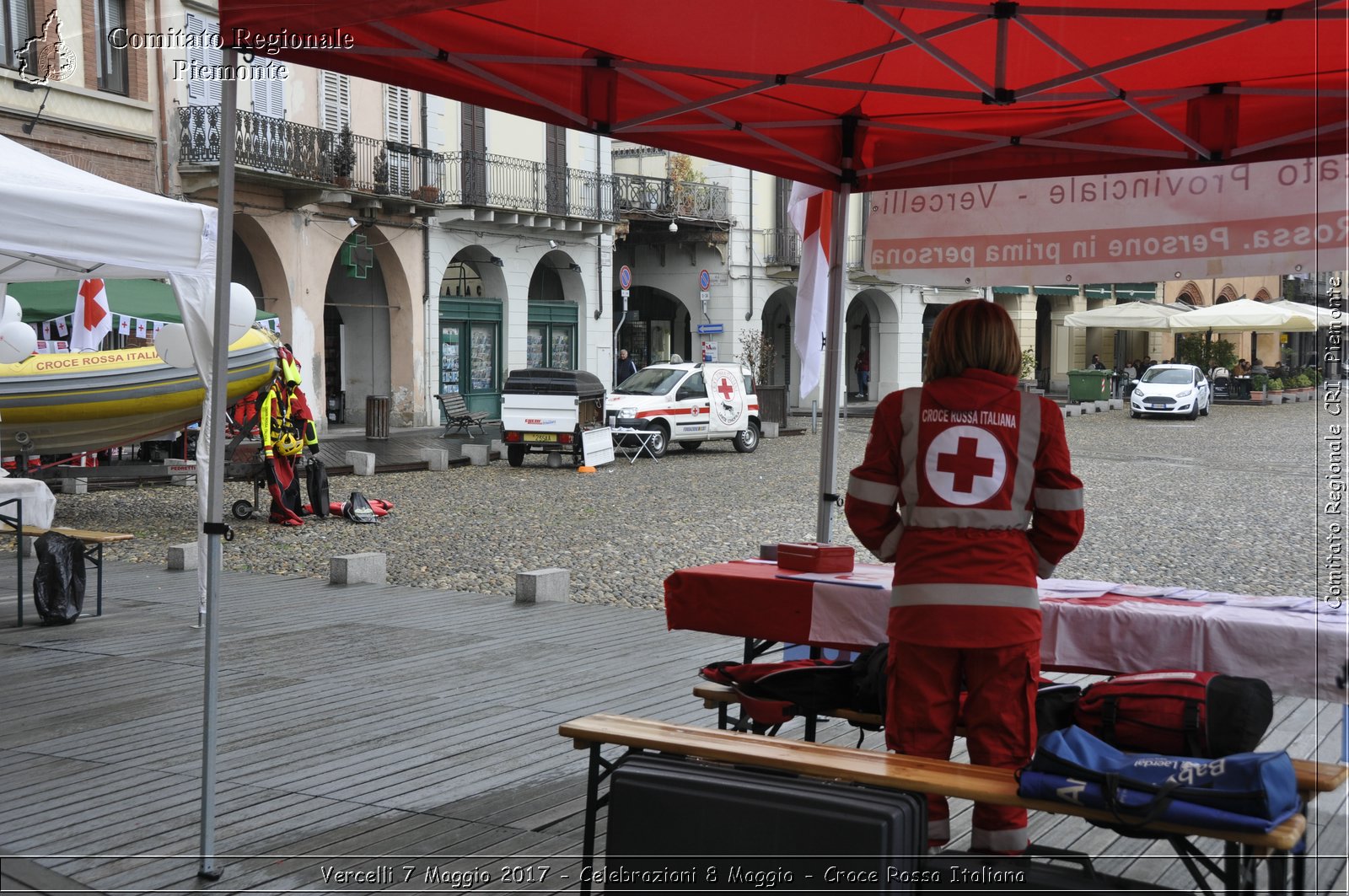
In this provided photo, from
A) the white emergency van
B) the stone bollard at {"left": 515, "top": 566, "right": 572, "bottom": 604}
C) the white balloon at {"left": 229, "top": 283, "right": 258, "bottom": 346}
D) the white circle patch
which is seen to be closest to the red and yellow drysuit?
the white circle patch

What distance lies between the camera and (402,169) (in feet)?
98.4

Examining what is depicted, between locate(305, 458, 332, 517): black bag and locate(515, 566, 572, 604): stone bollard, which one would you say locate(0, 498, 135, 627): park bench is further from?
locate(305, 458, 332, 517): black bag

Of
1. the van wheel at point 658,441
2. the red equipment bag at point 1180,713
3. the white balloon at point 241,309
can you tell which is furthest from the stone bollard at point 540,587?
the van wheel at point 658,441

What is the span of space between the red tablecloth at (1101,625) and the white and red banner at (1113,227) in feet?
5.32

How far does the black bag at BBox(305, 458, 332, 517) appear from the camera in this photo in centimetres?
1539

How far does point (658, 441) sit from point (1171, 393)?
19.1 meters

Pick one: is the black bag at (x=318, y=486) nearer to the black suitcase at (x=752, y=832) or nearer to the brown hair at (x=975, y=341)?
the brown hair at (x=975, y=341)

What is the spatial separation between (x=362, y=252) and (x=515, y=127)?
6.01 metres

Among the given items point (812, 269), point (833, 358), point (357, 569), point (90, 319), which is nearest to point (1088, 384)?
point (90, 319)

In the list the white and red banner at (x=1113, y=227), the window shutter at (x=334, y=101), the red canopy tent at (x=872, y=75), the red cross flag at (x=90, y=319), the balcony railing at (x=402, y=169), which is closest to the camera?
the red canopy tent at (x=872, y=75)

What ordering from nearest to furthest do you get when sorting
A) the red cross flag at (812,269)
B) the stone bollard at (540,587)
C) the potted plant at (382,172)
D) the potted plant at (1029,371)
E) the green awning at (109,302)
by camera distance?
the red cross flag at (812,269) → the stone bollard at (540,587) → the green awning at (109,302) → the potted plant at (382,172) → the potted plant at (1029,371)

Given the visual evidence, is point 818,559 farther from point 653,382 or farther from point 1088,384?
point 1088,384

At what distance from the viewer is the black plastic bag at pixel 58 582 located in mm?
8984

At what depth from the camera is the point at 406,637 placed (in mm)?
8789
